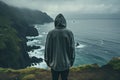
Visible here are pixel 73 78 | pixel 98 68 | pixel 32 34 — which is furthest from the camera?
pixel 32 34

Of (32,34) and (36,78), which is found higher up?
(36,78)

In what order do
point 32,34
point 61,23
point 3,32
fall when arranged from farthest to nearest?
point 32,34, point 3,32, point 61,23

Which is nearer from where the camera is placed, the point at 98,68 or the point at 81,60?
the point at 98,68

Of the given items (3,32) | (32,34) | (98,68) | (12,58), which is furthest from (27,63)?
(32,34)

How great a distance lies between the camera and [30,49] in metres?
94.6

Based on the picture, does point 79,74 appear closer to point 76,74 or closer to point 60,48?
point 76,74

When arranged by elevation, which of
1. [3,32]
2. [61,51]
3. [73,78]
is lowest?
[3,32]

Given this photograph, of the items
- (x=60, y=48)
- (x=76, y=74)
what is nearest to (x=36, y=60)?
(x=76, y=74)

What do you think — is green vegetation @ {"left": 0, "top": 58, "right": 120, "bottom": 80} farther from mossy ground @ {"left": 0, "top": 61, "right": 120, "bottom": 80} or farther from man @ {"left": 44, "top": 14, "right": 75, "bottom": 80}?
man @ {"left": 44, "top": 14, "right": 75, "bottom": 80}

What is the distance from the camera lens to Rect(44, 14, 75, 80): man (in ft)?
30.5

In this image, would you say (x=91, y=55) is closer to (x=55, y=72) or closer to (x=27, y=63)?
(x=27, y=63)

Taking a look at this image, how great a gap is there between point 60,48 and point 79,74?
6.76 meters

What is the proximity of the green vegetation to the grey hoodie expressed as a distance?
5.82 m

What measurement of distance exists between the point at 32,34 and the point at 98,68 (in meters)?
128
